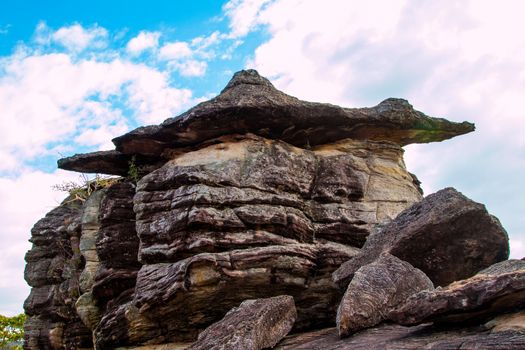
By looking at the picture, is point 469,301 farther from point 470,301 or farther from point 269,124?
point 269,124

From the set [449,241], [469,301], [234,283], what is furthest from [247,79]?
[469,301]

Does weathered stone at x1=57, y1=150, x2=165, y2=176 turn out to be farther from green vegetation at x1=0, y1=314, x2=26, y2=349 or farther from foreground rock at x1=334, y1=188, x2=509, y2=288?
green vegetation at x1=0, y1=314, x2=26, y2=349

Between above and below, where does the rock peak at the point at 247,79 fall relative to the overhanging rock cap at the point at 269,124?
above

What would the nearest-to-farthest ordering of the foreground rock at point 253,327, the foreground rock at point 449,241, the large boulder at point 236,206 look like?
the foreground rock at point 253,327 < the foreground rock at point 449,241 < the large boulder at point 236,206

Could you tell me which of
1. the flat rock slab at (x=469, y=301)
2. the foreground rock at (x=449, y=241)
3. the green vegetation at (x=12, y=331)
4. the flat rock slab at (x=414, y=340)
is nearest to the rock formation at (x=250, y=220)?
the foreground rock at (x=449, y=241)

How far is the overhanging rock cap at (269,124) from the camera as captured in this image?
15688 mm

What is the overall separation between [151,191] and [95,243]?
3.75m

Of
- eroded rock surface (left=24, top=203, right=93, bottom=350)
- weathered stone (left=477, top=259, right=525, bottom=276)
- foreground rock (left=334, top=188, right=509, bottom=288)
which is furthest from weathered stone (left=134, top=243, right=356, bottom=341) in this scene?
eroded rock surface (left=24, top=203, right=93, bottom=350)

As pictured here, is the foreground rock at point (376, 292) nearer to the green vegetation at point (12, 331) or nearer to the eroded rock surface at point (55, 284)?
the eroded rock surface at point (55, 284)

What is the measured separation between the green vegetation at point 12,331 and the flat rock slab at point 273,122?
2158cm

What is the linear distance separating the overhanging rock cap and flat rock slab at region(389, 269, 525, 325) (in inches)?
353

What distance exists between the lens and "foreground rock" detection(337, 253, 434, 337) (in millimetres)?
9273

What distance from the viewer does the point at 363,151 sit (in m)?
17.5

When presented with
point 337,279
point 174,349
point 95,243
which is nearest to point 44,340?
point 95,243
